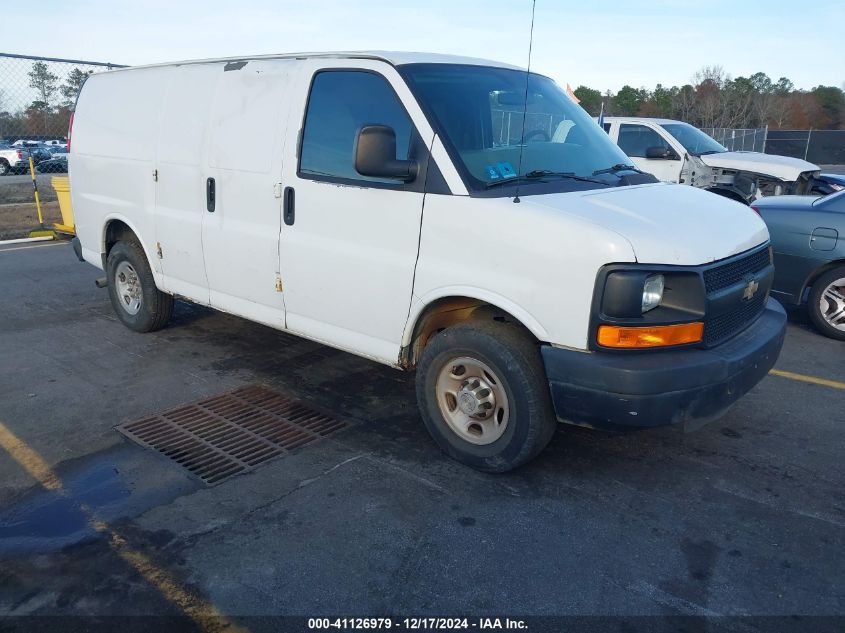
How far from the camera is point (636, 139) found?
37.8 feet

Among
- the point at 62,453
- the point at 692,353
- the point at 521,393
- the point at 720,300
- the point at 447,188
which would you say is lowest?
the point at 62,453

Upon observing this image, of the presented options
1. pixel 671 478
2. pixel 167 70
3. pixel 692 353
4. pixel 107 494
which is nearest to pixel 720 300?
pixel 692 353

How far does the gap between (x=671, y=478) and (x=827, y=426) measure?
4.66 feet

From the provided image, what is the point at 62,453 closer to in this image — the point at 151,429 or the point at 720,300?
the point at 151,429

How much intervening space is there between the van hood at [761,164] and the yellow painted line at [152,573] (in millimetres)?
10335

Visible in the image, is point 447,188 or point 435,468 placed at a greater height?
point 447,188

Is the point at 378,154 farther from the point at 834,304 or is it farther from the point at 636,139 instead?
the point at 636,139

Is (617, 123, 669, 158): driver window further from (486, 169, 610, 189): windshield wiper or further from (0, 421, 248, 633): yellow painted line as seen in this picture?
(0, 421, 248, 633): yellow painted line

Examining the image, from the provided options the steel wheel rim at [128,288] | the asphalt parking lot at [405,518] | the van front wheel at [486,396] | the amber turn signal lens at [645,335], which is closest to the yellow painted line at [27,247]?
the steel wheel rim at [128,288]

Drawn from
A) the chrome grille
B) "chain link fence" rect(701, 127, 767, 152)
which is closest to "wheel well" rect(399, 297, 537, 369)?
the chrome grille

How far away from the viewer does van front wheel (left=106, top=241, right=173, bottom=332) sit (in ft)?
19.4

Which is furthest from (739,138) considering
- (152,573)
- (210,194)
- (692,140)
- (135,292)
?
(152,573)

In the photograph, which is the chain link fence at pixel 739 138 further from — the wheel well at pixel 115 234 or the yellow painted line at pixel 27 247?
the wheel well at pixel 115 234

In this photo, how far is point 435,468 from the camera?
12.7 ft
